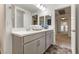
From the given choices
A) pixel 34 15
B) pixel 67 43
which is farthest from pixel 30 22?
pixel 67 43

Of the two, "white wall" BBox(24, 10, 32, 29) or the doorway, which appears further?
the doorway

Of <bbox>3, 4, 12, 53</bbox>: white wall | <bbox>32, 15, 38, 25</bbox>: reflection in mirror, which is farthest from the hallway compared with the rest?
<bbox>3, 4, 12, 53</bbox>: white wall

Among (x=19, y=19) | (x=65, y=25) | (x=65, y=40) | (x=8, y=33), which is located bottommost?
(x=65, y=40)

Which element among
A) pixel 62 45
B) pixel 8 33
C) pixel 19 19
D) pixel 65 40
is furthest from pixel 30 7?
pixel 62 45

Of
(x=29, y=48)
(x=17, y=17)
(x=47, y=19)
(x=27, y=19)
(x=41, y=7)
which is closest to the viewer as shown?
(x=29, y=48)

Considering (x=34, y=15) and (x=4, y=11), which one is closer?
(x=4, y=11)

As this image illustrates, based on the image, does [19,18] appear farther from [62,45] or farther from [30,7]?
[62,45]

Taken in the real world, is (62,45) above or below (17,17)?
below

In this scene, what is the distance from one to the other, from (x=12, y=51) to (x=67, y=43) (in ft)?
5.31

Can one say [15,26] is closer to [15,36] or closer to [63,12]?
[15,36]

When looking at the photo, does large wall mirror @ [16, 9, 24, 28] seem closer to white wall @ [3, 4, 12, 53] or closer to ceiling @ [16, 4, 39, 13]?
ceiling @ [16, 4, 39, 13]

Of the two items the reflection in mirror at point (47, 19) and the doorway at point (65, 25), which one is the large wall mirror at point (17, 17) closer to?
the reflection in mirror at point (47, 19)

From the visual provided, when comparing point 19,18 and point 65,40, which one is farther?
point 65,40

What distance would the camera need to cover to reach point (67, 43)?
2674mm
